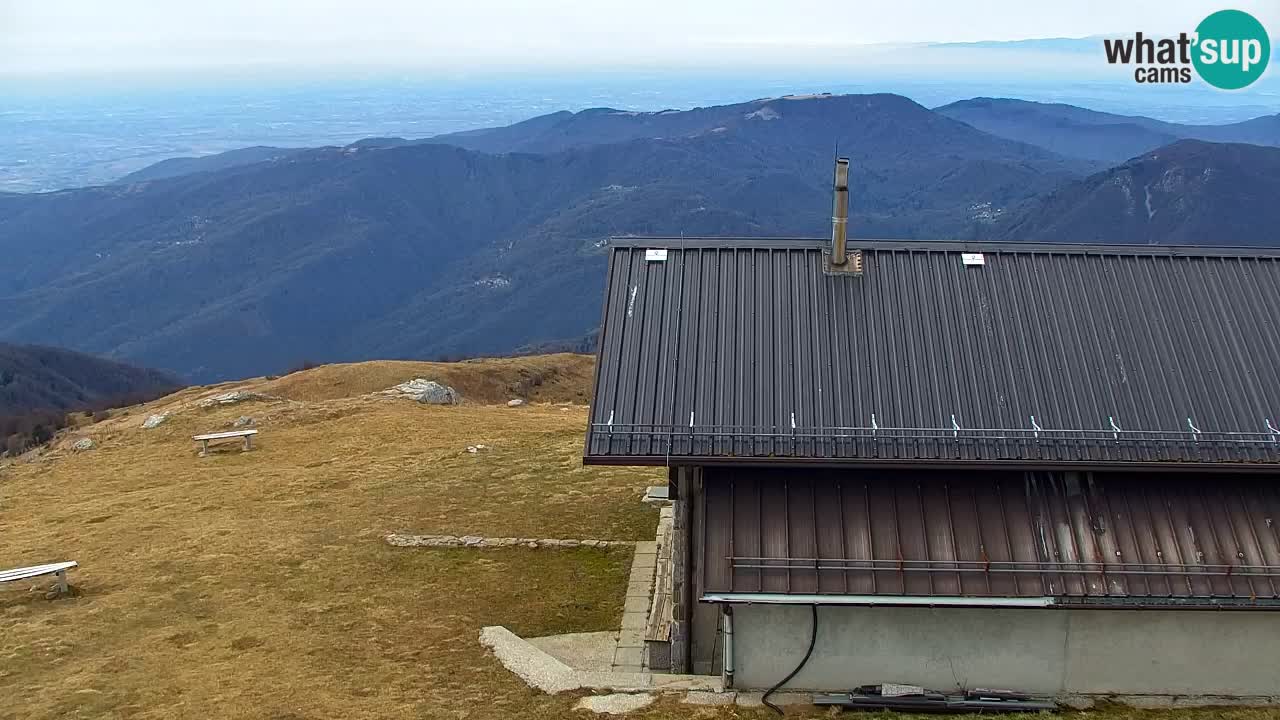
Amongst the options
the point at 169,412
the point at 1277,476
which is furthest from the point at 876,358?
the point at 169,412

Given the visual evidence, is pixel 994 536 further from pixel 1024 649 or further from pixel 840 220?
pixel 840 220

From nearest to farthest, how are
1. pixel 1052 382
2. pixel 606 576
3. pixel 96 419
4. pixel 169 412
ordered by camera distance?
pixel 1052 382
pixel 606 576
pixel 169 412
pixel 96 419

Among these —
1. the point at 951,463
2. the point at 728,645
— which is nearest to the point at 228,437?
the point at 728,645

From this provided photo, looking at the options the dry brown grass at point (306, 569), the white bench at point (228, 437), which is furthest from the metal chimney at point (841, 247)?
the white bench at point (228, 437)

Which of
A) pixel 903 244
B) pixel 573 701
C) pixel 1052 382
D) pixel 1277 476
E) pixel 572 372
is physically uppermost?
pixel 572 372

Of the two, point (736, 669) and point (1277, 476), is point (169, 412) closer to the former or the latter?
point (736, 669)

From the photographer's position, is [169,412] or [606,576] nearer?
[606,576]
